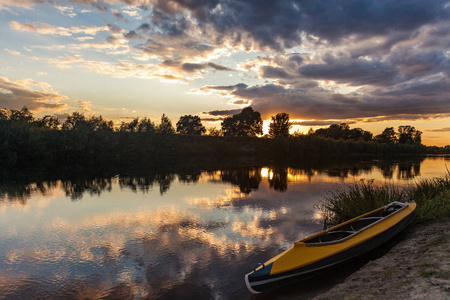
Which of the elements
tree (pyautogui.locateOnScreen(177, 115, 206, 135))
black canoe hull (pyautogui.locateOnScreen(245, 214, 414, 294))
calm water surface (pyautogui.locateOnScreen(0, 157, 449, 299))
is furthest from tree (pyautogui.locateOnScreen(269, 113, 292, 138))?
black canoe hull (pyautogui.locateOnScreen(245, 214, 414, 294))

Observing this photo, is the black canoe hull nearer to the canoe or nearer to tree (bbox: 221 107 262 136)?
the canoe

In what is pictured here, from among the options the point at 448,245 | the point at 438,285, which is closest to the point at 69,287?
the point at 438,285

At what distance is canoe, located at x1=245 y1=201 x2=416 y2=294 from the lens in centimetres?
557

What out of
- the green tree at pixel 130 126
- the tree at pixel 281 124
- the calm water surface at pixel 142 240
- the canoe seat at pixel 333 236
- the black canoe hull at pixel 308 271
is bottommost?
the calm water surface at pixel 142 240

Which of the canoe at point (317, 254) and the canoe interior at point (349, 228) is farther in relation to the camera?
the canoe interior at point (349, 228)

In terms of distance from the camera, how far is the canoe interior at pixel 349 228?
22.5ft

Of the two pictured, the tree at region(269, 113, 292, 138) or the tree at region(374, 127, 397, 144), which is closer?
the tree at region(269, 113, 292, 138)


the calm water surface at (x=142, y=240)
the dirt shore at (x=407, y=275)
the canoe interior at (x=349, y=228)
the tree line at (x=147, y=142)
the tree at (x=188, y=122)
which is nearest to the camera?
the dirt shore at (x=407, y=275)

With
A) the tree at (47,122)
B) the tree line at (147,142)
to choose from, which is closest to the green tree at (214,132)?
the tree line at (147,142)

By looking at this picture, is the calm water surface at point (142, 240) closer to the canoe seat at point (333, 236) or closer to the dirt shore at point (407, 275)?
the canoe seat at point (333, 236)

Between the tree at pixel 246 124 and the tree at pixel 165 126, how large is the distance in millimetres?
31355

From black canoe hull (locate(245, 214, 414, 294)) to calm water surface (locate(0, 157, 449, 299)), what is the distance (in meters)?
0.59

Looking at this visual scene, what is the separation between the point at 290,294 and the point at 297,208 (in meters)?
8.41

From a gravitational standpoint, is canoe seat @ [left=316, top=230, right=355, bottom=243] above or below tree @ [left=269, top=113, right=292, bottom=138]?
below
